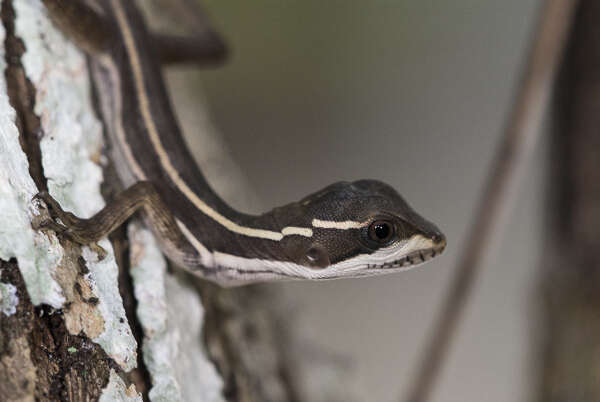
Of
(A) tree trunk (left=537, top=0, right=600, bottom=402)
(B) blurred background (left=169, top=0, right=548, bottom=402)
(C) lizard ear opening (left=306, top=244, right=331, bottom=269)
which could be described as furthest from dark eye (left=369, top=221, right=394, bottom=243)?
(B) blurred background (left=169, top=0, right=548, bottom=402)

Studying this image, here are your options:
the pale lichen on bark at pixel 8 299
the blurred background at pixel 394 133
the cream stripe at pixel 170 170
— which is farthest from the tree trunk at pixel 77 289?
the blurred background at pixel 394 133

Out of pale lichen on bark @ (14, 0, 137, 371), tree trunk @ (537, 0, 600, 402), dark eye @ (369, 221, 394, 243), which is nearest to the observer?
pale lichen on bark @ (14, 0, 137, 371)

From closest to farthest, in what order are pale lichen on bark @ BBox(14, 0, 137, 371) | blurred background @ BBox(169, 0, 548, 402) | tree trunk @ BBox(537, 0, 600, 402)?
pale lichen on bark @ BBox(14, 0, 137, 371), tree trunk @ BBox(537, 0, 600, 402), blurred background @ BBox(169, 0, 548, 402)

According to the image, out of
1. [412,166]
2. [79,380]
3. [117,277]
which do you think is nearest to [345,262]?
[117,277]

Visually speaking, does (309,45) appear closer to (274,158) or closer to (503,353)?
(274,158)

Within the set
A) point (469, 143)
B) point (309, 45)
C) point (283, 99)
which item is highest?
point (309, 45)

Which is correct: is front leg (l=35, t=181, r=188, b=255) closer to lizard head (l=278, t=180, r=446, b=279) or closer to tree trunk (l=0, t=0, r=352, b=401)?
tree trunk (l=0, t=0, r=352, b=401)
